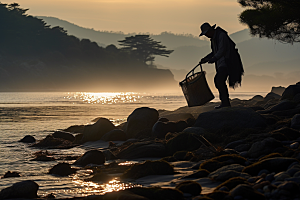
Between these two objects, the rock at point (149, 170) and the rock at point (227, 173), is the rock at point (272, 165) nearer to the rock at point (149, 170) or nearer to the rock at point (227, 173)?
the rock at point (227, 173)

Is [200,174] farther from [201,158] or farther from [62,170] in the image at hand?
[62,170]

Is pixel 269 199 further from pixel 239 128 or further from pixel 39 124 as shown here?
pixel 39 124

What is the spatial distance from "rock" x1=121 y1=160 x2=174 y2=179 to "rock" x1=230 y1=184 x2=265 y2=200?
6.63 feet

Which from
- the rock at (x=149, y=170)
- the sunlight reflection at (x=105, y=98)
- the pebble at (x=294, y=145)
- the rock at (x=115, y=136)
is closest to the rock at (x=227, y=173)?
the rock at (x=149, y=170)

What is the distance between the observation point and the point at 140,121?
12352mm

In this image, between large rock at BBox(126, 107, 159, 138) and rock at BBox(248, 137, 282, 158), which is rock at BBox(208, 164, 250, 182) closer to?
rock at BBox(248, 137, 282, 158)

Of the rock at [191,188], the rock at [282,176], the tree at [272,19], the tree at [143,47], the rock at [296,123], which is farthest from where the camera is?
the tree at [143,47]

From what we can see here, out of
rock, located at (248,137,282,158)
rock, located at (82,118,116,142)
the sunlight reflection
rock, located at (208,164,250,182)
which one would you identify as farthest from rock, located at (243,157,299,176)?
the sunlight reflection

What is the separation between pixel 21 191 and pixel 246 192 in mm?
3068

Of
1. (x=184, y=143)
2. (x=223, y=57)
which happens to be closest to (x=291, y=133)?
(x=184, y=143)

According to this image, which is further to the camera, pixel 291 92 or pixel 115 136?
pixel 291 92

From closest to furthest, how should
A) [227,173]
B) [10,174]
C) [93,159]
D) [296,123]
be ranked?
[227,173]
[10,174]
[93,159]
[296,123]

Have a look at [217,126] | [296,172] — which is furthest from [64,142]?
[296,172]

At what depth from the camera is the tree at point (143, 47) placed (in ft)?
349
